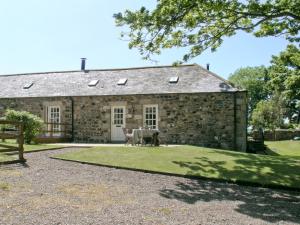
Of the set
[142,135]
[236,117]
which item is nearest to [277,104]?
[236,117]

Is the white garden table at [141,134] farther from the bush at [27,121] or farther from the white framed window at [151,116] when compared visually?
the bush at [27,121]

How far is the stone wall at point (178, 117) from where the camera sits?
1870 centimetres

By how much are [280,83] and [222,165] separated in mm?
13010

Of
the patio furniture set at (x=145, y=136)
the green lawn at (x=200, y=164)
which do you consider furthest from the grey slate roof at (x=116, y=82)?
the green lawn at (x=200, y=164)

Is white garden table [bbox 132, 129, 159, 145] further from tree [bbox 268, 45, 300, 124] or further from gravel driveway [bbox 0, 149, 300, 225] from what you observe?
tree [bbox 268, 45, 300, 124]

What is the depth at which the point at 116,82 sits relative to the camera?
22.8 metres

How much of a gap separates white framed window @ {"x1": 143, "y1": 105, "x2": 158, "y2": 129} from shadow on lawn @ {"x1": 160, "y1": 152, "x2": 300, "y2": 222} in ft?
27.4

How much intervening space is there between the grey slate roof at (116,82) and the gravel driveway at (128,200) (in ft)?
35.6

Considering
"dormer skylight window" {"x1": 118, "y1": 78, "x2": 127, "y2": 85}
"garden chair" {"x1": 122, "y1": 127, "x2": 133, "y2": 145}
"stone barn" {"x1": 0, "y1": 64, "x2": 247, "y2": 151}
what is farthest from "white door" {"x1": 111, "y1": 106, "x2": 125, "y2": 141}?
"dormer skylight window" {"x1": 118, "y1": 78, "x2": 127, "y2": 85}

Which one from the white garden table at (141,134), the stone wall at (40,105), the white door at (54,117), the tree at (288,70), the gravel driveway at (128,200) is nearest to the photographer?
the gravel driveway at (128,200)

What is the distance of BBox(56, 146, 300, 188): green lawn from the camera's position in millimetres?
9789

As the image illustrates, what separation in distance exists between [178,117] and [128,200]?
12.9 meters

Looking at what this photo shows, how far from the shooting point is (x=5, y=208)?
6.18 m

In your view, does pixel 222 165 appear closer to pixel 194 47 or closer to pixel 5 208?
pixel 194 47
